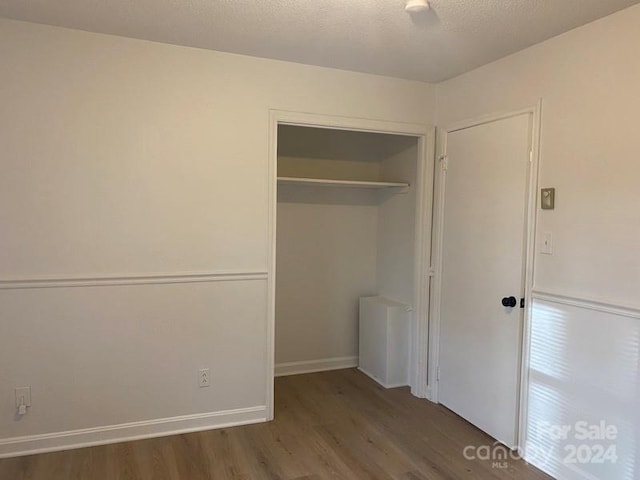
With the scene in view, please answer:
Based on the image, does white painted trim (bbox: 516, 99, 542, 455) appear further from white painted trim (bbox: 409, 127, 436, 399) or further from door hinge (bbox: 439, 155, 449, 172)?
white painted trim (bbox: 409, 127, 436, 399)

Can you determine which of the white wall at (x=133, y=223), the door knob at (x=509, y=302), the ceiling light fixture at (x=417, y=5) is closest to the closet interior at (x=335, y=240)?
the white wall at (x=133, y=223)

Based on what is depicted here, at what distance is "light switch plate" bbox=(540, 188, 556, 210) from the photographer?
2574 millimetres

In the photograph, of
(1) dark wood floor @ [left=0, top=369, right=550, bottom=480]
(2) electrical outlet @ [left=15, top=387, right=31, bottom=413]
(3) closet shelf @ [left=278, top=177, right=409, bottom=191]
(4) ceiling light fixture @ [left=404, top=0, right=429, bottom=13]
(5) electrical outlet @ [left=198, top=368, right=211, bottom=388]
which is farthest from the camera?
(3) closet shelf @ [left=278, top=177, right=409, bottom=191]

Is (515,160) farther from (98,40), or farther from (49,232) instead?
(49,232)

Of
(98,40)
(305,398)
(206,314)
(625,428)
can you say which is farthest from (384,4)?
(305,398)

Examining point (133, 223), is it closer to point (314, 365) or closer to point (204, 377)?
point (204, 377)

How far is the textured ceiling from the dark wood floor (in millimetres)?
2469

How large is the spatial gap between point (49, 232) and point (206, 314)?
1.05 meters

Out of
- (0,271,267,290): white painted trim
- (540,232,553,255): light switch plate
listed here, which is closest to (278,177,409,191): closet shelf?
(0,271,267,290): white painted trim

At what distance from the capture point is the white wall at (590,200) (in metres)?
2.20

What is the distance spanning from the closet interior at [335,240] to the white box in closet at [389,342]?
0.03 metres

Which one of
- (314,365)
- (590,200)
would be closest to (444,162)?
(590,200)

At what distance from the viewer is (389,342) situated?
3787 mm

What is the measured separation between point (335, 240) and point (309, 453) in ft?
6.47
